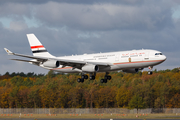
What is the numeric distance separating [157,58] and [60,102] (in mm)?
89730

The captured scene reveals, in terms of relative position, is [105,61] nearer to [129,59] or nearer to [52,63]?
[129,59]

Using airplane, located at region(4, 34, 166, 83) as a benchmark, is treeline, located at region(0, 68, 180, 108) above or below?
below

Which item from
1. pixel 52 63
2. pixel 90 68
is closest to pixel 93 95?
pixel 90 68

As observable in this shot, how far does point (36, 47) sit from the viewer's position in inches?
3489

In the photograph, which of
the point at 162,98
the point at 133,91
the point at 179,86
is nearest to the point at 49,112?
the point at 133,91

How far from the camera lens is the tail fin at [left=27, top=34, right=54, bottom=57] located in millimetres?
88000

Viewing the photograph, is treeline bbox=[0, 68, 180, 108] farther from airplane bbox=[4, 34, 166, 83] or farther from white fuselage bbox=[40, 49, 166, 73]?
white fuselage bbox=[40, 49, 166, 73]

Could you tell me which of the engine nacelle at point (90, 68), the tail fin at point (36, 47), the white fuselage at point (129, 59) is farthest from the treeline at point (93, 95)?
the engine nacelle at point (90, 68)

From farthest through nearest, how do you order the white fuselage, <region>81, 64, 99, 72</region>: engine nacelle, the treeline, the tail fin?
the treeline, the tail fin, <region>81, 64, 99, 72</region>: engine nacelle, the white fuselage

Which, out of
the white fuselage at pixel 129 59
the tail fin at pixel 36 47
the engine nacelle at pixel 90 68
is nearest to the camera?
the white fuselage at pixel 129 59

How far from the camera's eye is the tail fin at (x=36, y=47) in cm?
8800

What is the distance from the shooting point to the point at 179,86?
153 m

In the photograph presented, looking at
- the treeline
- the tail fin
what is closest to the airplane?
the tail fin

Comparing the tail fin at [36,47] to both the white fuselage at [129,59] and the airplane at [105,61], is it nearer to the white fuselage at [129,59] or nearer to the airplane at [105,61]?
the airplane at [105,61]
